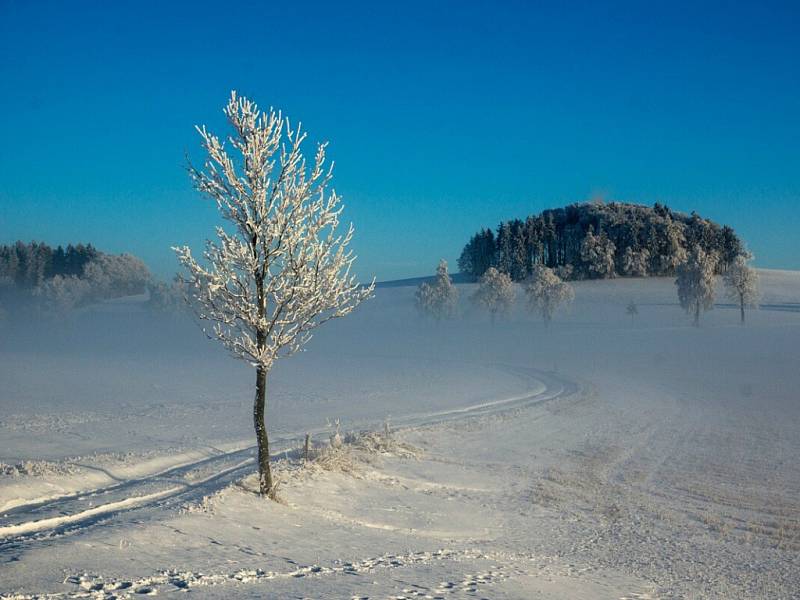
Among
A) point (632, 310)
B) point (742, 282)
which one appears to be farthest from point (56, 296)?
point (742, 282)

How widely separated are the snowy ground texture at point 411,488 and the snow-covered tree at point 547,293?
43735 millimetres

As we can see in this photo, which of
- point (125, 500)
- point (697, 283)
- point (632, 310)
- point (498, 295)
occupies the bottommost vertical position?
point (125, 500)

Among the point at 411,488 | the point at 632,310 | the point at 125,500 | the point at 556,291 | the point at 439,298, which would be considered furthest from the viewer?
the point at 439,298

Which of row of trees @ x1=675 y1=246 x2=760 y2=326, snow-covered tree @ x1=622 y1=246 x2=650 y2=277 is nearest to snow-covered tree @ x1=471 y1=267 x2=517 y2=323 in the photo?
row of trees @ x1=675 y1=246 x2=760 y2=326

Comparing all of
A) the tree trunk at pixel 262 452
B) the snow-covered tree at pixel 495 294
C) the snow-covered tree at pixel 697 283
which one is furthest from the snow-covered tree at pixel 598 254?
the tree trunk at pixel 262 452

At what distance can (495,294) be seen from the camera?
9981cm

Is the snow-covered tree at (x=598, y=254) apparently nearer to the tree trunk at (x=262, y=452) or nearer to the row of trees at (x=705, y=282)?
the row of trees at (x=705, y=282)

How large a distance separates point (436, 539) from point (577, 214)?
160750 millimetres

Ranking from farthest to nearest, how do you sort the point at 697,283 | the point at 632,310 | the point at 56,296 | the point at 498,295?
the point at 56,296
the point at 498,295
the point at 632,310
the point at 697,283

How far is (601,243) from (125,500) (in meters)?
133

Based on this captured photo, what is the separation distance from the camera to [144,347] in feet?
286

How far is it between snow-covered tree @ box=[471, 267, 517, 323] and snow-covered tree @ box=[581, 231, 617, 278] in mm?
41243

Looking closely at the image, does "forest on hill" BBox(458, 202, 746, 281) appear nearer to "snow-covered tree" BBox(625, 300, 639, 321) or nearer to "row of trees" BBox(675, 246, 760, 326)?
"snow-covered tree" BBox(625, 300, 639, 321)

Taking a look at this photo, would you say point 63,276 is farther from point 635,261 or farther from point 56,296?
point 635,261
